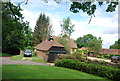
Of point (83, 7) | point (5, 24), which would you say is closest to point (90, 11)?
point (83, 7)

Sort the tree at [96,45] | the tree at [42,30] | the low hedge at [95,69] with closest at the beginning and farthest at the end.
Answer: the low hedge at [95,69] < the tree at [96,45] < the tree at [42,30]

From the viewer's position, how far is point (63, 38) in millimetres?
28125

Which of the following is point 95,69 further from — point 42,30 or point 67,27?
point 42,30

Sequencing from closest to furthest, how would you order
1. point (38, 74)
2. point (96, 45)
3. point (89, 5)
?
point (89, 5) → point (38, 74) → point (96, 45)

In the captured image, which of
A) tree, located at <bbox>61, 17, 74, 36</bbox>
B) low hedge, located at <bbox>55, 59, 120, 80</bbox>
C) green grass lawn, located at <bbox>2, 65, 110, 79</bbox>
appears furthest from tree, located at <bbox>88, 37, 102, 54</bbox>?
green grass lawn, located at <bbox>2, 65, 110, 79</bbox>

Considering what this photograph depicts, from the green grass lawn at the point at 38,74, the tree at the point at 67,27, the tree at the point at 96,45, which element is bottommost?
the green grass lawn at the point at 38,74

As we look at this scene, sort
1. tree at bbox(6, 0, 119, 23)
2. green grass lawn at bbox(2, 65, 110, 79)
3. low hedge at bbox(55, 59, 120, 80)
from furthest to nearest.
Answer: low hedge at bbox(55, 59, 120, 80) < green grass lawn at bbox(2, 65, 110, 79) < tree at bbox(6, 0, 119, 23)

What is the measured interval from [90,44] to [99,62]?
27.0 meters

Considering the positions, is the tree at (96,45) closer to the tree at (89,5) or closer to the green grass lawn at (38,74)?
the green grass lawn at (38,74)

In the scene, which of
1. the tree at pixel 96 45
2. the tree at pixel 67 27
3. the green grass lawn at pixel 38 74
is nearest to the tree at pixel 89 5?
the green grass lawn at pixel 38 74

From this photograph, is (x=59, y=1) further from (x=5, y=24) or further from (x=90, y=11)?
(x=5, y=24)

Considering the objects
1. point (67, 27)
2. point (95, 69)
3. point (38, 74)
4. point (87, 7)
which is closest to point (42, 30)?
point (67, 27)

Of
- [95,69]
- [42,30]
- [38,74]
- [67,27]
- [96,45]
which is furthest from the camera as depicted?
[42,30]

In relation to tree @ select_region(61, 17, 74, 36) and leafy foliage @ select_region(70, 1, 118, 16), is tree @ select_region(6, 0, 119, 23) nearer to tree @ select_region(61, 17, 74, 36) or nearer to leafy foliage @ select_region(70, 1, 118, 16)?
leafy foliage @ select_region(70, 1, 118, 16)
